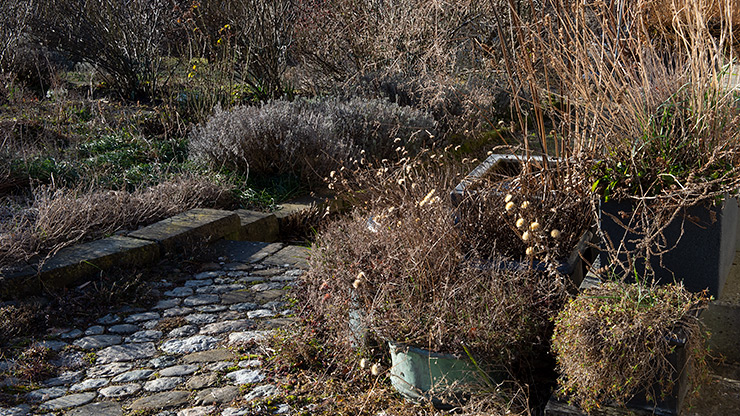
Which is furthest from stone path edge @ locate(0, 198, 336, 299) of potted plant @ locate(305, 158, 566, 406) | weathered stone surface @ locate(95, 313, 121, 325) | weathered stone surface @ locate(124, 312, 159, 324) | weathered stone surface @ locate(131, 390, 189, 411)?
potted plant @ locate(305, 158, 566, 406)

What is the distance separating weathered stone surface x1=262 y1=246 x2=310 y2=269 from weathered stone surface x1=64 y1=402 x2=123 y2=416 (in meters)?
1.80

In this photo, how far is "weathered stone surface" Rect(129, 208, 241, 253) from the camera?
4.59 metres

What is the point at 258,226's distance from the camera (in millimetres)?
5281

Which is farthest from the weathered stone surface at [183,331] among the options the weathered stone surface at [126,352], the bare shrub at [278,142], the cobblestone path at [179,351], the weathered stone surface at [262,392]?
the bare shrub at [278,142]

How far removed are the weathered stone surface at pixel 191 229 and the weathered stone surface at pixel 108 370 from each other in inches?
54.3

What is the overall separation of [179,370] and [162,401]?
0.28 metres

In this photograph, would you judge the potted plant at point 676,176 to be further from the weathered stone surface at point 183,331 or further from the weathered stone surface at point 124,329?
the weathered stone surface at point 124,329

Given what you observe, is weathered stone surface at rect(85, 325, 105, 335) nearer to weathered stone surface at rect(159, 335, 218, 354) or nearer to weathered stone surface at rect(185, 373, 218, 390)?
weathered stone surface at rect(159, 335, 218, 354)

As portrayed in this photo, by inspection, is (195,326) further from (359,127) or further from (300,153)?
(359,127)

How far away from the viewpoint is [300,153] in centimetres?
599

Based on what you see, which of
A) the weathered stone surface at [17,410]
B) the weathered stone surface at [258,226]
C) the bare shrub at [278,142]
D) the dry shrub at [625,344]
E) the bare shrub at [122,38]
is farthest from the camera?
the bare shrub at [122,38]

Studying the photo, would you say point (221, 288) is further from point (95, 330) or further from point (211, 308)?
point (95, 330)

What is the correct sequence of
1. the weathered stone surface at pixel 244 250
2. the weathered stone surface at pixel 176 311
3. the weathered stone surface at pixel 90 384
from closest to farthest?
the weathered stone surface at pixel 90 384, the weathered stone surface at pixel 176 311, the weathered stone surface at pixel 244 250

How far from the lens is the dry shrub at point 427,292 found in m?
2.65
